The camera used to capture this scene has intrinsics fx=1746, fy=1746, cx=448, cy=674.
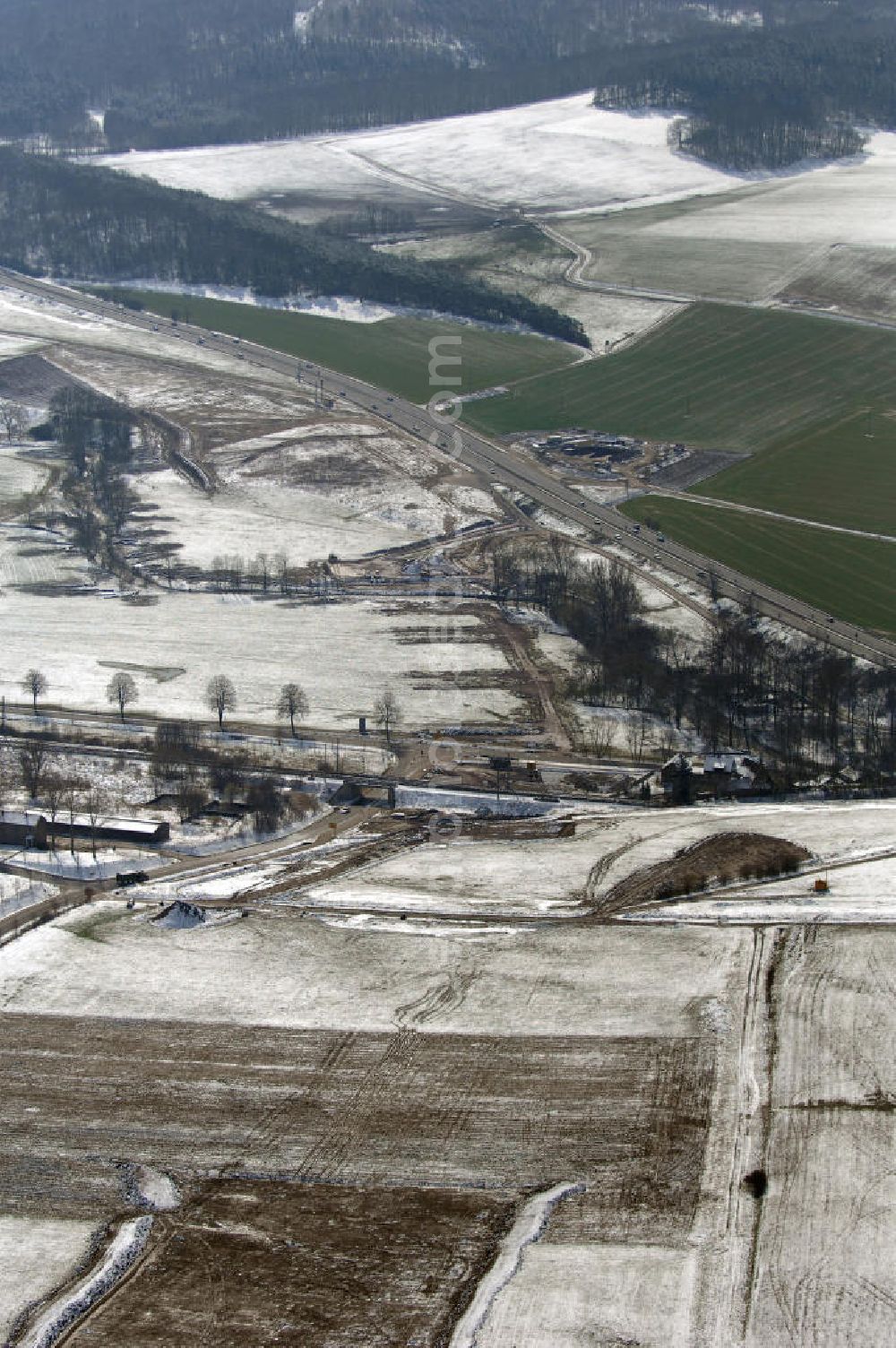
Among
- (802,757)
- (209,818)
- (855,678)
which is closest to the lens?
(209,818)

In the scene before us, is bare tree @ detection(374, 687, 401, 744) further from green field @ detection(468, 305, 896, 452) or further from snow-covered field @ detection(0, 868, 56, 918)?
green field @ detection(468, 305, 896, 452)

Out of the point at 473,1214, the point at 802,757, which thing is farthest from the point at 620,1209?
the point at 802,757

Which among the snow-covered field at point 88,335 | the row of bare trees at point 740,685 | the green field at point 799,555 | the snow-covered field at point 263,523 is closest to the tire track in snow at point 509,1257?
the row of bare trees at point 740,685

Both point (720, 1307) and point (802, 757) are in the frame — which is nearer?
point (720, 1307)

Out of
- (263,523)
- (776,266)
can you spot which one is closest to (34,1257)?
(263,523)

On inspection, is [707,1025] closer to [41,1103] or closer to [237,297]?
[41,1103]

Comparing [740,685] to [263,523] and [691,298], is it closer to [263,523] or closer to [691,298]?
[263,523]

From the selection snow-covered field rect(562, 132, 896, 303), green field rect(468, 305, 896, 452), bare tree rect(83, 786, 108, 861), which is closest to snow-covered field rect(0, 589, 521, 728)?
bare tree rect(83, 786, 108, 861)
